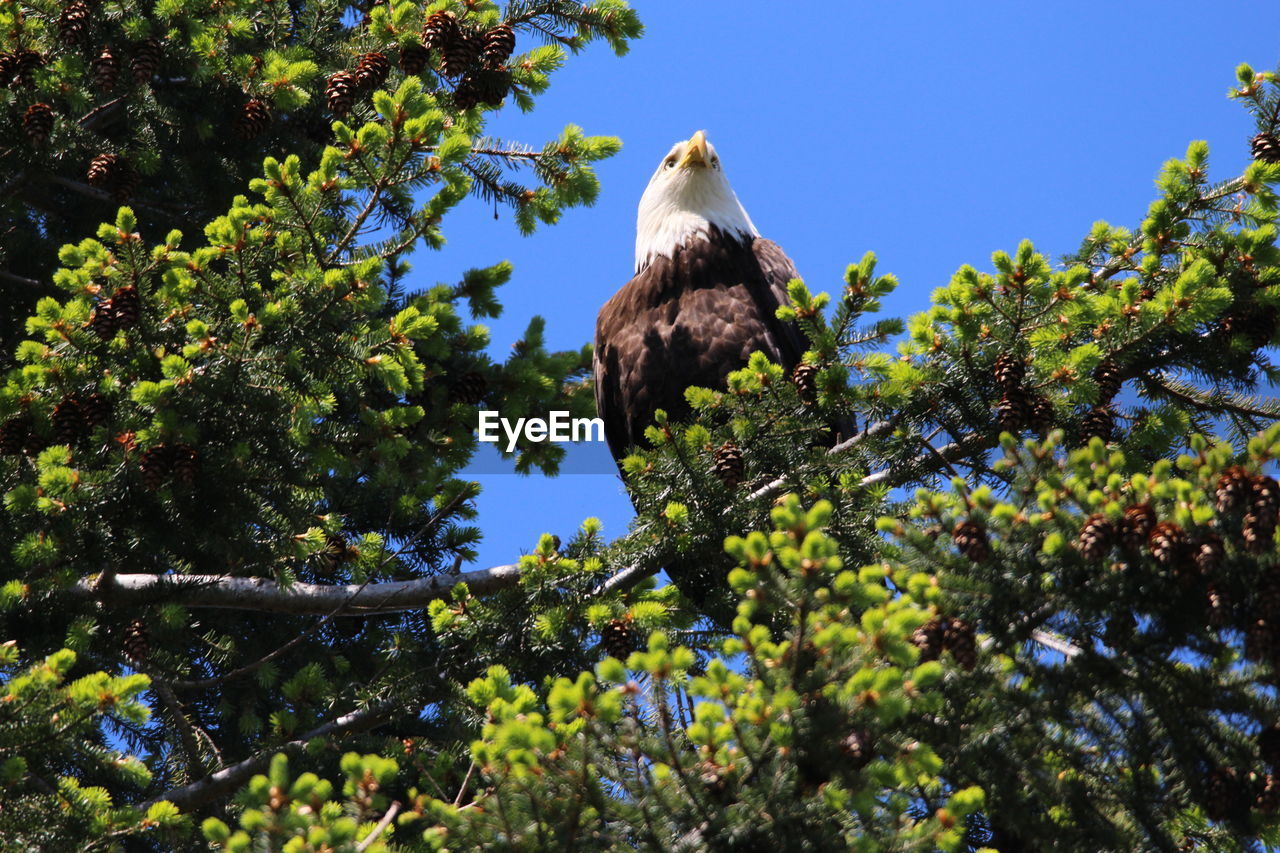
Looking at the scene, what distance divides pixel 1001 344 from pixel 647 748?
167 centimetres

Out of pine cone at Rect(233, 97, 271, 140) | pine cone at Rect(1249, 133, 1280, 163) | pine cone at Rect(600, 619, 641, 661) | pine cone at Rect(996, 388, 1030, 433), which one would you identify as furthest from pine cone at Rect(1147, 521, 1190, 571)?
pine cone at Rect(233, 97, 271, 140)

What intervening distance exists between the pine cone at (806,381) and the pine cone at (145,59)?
117 inches

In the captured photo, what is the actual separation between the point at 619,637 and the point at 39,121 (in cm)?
309

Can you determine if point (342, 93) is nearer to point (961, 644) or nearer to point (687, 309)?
point (687, 309)

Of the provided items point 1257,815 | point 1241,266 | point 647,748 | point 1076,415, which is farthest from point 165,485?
point 1241,266

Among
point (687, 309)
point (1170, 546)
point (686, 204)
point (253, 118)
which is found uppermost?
point (686, 204)

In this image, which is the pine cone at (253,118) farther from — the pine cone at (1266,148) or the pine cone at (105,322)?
the pine cone at (1266,148)

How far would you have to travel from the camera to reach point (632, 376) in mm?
5676

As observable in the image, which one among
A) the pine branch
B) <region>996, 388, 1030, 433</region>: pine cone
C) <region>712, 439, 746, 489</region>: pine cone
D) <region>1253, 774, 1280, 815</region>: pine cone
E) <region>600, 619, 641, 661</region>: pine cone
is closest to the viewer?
<region>1253, 774, 1280, 815</region>: pine cone

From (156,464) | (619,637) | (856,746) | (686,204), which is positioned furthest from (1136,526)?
(686,204)

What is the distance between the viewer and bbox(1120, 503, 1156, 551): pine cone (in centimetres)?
230

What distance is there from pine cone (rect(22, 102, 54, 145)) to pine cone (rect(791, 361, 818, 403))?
10.2 feet

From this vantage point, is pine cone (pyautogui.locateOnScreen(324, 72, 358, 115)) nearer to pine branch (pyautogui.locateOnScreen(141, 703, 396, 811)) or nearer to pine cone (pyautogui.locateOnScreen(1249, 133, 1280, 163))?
pine branch (pyautogui.locateOnScreen(141, 703, 396, 811))

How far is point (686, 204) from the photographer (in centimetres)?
658
